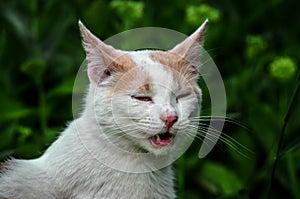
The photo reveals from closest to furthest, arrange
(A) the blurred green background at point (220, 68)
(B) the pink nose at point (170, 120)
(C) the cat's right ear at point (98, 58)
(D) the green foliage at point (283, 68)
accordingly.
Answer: (B) the pink nose at point (170, 120)
(C) the cat's right ear at point (98, 58)
(D) the green foliage at point (283, 68)
(A) the blurred green background at point (220, 68)

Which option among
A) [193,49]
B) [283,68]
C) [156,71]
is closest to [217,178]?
[283,68]

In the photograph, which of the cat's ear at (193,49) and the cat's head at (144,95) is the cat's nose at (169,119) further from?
the cat's ear at (193,49)

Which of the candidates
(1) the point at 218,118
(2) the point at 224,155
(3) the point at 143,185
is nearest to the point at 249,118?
(2) the point at 224,155

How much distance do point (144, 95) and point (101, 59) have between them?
0.18m

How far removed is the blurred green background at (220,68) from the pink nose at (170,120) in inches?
40.4

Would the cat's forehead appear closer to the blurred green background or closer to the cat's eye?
the cat's eye

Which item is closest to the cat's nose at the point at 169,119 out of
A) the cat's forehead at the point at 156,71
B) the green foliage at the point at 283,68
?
the cat's forehead at the point at 156,71

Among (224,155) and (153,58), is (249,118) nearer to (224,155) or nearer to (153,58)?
(224,155)

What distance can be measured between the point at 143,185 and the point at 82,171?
0.63ft

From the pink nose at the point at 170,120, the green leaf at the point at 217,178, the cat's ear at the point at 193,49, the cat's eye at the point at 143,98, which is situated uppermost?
the cat's ear at the point at 193,49

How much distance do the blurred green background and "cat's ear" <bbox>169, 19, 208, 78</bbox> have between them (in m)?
0.88

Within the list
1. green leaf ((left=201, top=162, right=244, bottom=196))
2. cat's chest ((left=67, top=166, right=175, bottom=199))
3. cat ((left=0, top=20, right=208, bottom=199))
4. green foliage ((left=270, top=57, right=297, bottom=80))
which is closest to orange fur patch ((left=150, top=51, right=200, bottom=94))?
cat ((left=0, top=20, right=208, bottom=199))

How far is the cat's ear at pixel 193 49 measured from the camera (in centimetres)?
232

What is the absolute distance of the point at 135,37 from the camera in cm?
351
